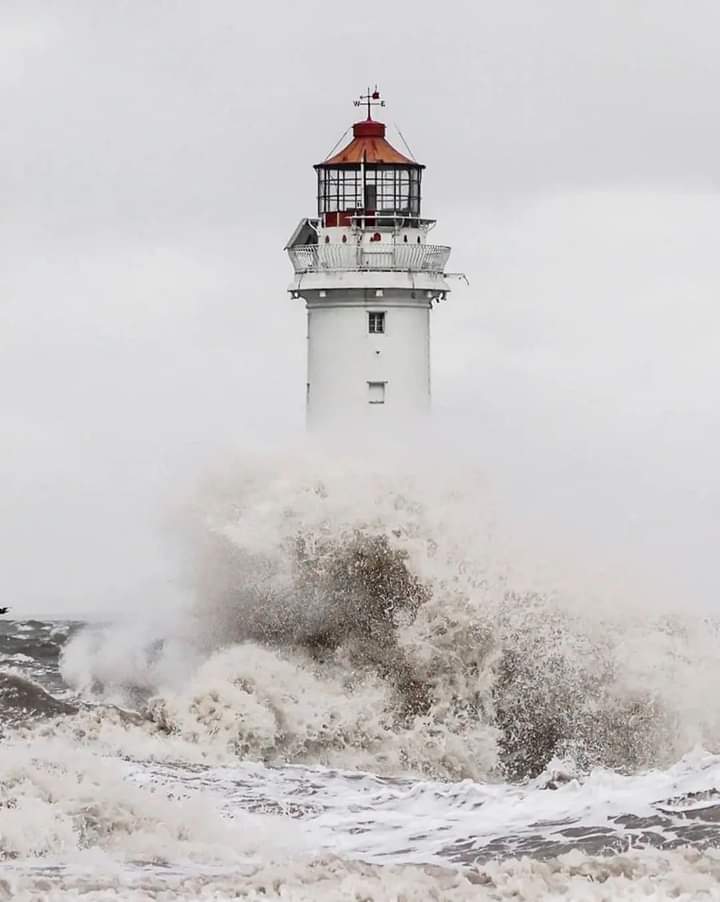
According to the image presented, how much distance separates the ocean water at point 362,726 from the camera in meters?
15.3

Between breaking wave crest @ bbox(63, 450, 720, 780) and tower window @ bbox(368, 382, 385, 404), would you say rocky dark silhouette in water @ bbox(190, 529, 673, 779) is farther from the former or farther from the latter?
tower window @ bbox(368, 382, 385, 404)

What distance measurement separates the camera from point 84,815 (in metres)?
16.4

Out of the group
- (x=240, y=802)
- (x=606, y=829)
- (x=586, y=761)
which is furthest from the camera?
(x=586, y=761)

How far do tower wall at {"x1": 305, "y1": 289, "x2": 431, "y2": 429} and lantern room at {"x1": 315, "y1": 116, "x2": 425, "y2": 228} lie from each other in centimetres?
107

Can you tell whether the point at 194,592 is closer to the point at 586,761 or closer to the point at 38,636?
the point at 586,761

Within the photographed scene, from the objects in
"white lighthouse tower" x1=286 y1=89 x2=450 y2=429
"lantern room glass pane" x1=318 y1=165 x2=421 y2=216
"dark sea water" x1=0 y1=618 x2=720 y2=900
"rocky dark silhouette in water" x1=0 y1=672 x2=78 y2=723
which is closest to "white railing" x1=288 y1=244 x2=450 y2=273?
"white lighthouse tower" x1=286 y1=89 x2=450 y2=429

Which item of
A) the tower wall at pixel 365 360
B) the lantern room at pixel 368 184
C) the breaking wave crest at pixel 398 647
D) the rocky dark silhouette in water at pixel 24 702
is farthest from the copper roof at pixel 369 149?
the rocky dark silhouette in water at pixel 24 702

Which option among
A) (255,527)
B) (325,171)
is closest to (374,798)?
(255,527)

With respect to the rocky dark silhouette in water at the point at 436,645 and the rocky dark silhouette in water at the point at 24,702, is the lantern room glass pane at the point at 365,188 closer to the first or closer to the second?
the rocky dark silhouette in water at the point at 436,645

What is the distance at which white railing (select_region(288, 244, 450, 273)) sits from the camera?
26109 mm

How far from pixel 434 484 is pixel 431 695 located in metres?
3.13

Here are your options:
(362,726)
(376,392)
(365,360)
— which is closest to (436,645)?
(362,726)

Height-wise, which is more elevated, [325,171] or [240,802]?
[325,171]

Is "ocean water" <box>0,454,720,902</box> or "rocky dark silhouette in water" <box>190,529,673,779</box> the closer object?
"ocean water" <box>0,454,720,902</box>
